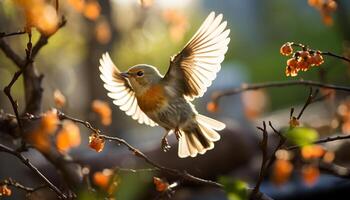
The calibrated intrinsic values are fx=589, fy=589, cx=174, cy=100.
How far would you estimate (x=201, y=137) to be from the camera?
288cm

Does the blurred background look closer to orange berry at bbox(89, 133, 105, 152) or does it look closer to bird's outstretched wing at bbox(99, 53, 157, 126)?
orange berry at bbox(89, 133, 105, 152)

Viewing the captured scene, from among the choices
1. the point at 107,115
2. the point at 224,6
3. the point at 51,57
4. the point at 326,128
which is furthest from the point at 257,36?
the point at 107,115

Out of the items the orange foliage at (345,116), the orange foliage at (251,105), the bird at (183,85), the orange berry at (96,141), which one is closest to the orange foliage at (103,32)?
the orange foliage at (251,105)

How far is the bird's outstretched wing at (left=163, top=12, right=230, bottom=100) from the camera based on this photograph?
2633mm

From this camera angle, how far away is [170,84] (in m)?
2.81

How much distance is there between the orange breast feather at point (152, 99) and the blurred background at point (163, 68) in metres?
0.34

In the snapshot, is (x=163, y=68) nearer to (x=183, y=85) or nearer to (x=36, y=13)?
(x=183, y=85)

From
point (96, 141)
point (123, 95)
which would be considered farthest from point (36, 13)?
point (123, 95)

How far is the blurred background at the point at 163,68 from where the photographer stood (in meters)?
4.23

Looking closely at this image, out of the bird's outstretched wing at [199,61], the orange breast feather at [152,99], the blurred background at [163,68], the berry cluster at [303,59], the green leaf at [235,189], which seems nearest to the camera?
the green leaf at [235,189]

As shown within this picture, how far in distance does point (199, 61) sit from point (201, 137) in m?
0.39

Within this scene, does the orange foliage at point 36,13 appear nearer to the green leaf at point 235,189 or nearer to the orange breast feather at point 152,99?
the green leaf at point 235,189

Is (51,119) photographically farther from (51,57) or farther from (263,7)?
(263,7)

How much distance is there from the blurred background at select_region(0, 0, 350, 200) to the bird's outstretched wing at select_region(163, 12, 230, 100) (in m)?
0.38
